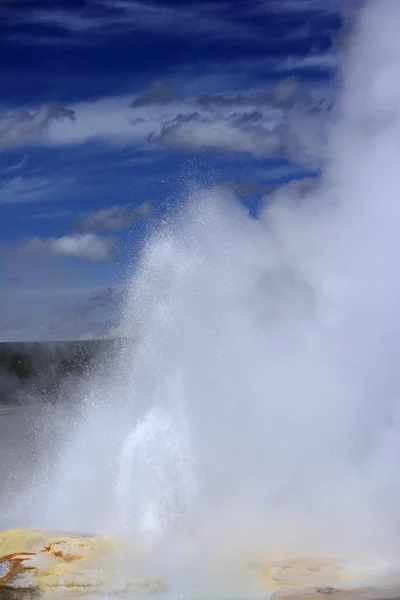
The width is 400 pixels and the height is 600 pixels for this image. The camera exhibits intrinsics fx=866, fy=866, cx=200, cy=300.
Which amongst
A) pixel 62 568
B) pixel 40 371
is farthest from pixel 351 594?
pixel 40 371

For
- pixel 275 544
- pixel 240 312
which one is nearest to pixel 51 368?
pixel 240 312

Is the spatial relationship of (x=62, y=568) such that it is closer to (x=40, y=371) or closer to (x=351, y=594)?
(x=351, y=594)

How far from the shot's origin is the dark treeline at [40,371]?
50.2 m

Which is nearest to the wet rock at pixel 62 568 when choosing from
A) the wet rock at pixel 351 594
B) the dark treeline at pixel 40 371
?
the wet rock at pixel 351 594

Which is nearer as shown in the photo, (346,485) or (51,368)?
(346,485)

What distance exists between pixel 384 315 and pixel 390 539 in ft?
16.0

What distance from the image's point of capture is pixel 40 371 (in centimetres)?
6788

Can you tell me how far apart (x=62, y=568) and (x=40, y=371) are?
188ft

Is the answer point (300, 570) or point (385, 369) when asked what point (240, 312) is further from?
point (300, 570)

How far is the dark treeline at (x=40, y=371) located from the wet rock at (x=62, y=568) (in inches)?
1196

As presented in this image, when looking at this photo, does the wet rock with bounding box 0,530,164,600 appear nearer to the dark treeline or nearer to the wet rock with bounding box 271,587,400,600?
the wet rock with bounding box 271,587,400,600

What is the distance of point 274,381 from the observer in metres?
16.8

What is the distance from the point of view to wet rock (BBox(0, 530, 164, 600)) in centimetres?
1127

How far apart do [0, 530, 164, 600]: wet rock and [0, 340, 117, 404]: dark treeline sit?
30.4 meters
